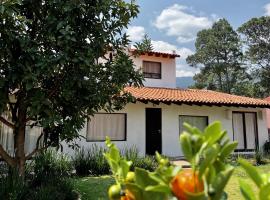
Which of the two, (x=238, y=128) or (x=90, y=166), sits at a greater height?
(x=238, y=128)

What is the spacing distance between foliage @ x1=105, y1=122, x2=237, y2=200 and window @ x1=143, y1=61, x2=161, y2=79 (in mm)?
18892

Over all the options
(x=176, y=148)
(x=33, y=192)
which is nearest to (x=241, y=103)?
(x=176, y=148)

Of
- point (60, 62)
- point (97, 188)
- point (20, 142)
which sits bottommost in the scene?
point (97, 188)

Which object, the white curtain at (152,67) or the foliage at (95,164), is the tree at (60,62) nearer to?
the foliage at (95,164)

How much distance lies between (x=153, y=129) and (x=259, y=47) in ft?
88.9

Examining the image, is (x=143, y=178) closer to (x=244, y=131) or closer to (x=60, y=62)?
(x=60, y=62)

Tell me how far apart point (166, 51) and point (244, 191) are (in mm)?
20236

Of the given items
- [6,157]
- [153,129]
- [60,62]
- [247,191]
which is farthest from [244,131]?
[247,191]

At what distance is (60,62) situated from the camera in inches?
236

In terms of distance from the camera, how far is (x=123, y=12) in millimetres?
7230

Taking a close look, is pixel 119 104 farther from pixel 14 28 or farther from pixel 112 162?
pixel 112 162

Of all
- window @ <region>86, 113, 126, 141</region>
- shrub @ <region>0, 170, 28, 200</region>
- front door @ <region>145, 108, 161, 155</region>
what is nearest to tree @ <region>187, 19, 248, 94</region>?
front door @ <region>145, 108, 161, 155</region>

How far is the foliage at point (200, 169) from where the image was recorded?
2.75ft

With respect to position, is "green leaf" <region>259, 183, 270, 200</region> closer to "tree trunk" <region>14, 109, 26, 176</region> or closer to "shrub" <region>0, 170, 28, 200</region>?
"shrub" <region>0, 170, 28, 200</region>
